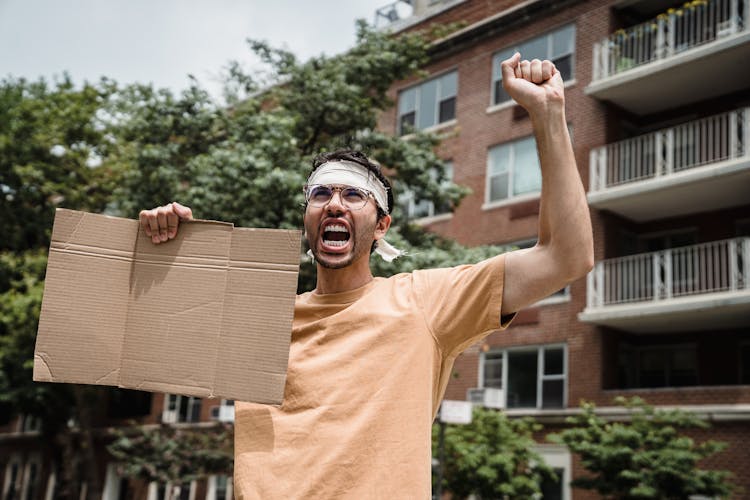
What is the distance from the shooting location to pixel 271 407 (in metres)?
2.39

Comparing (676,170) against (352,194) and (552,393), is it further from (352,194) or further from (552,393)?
(352,194)

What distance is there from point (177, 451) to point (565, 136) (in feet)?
67.5

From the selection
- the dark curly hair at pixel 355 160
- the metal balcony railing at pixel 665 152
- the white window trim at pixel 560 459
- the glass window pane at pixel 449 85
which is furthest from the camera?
the glass window pane at pixel 449 85

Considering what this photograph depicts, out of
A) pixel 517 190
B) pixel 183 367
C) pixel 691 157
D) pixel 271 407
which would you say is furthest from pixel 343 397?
pixel 517 190

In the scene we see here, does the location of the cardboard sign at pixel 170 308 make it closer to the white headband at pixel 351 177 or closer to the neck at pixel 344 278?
the neck at pixel 344 278

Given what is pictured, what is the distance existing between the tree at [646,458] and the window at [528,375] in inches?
163

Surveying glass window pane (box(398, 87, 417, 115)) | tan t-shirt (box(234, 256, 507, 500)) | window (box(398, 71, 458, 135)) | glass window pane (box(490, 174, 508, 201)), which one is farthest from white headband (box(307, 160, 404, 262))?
glass window pane (box(398, 87, 417, 115))

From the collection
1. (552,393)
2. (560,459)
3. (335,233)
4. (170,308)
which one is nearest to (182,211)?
(170,308)

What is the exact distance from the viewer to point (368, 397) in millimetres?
2295

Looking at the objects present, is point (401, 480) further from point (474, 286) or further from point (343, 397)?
point (474, 286)

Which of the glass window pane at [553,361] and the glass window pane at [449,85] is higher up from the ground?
the glass window pane at [449,85]

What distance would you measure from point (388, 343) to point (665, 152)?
19.7 metres

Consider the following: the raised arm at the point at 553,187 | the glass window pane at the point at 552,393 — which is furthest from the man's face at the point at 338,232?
the glass window pane at the point at 552,393

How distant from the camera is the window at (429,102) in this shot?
82.3ft
